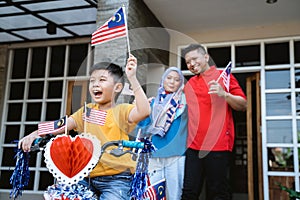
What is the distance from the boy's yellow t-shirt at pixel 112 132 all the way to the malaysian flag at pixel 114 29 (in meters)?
0.48

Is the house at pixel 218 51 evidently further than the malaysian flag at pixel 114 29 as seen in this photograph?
Yes

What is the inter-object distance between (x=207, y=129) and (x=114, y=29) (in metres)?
1.29

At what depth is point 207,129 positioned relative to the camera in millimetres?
3023

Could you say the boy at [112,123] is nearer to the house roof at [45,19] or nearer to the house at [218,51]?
the house at [218,51]

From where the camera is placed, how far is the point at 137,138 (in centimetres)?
197

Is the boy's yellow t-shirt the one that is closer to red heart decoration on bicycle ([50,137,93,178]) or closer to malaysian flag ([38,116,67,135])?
malaysian flag ([38,116,67,135])

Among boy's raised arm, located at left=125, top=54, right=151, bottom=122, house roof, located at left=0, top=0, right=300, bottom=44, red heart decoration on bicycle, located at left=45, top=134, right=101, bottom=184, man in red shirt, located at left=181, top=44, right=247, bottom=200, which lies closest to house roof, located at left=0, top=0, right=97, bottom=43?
house roof, located at left=0, top=0, right=300, bottom=44

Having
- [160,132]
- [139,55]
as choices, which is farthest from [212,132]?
[139,55]

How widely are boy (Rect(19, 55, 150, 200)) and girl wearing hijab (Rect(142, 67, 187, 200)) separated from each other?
1.49 feet

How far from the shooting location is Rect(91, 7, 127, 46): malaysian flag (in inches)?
83.8

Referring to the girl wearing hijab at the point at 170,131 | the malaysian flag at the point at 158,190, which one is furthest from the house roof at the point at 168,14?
the malaysian flag at the point at 158,190

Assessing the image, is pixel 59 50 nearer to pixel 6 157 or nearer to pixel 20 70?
pixel 20 70

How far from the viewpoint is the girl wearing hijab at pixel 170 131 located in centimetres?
255

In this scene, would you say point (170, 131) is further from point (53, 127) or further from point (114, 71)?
point (53, 127)
